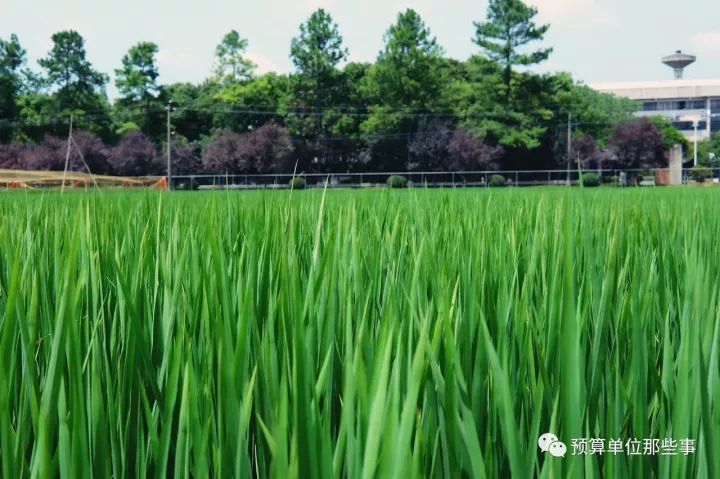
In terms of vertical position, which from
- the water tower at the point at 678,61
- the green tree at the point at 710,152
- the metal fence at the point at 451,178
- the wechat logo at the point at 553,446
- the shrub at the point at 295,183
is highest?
the water tower at the point at 678,61

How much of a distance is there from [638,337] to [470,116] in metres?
33.3

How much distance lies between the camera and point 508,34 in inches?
1267

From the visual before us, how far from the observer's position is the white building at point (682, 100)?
58.9 m

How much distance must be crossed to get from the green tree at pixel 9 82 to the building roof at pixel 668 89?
41073mm

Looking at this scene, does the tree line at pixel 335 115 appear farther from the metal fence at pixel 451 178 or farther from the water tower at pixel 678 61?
the water tower at pixel 678 61

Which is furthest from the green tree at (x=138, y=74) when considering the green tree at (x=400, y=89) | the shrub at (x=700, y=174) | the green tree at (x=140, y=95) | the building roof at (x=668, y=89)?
the building roof at (x=668, y=89)

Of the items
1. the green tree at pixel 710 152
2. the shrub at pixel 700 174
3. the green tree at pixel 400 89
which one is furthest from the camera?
the green tree at pixel 710 152

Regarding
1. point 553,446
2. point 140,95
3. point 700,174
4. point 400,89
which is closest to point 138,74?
point 140,95

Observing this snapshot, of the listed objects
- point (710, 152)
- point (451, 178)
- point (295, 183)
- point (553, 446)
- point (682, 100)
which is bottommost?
point (553, 446)

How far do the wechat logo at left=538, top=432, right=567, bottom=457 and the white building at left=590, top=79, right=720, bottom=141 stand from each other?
63.0 metres

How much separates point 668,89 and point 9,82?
4823 cm

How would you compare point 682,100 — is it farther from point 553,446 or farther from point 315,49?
point 553,446

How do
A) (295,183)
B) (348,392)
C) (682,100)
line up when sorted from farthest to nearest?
(682,100)
(295,183)
(348,392)

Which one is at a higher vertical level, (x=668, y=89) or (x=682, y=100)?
(x=668, y=89)
